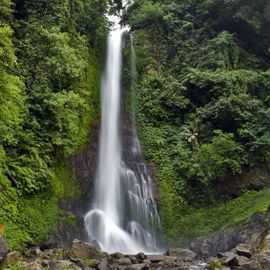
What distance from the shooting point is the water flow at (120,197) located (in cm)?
1612

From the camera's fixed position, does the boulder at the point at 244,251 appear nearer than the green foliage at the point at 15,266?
No

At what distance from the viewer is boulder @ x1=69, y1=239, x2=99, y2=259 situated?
1200 cm

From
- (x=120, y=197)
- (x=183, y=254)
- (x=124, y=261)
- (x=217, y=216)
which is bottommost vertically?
(x=124, y=261)

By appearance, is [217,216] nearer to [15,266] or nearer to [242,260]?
[242,260]

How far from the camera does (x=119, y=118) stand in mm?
22484

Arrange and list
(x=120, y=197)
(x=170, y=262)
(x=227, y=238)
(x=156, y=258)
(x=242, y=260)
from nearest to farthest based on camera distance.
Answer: (x=242, y=260) → (x=170, y=262) → (x=156, y=258) → (x=227, y=238) → (x=120, y=197)

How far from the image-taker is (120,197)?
712 inches

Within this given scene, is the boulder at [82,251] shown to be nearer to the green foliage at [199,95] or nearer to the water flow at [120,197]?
the water flow at [120,197]

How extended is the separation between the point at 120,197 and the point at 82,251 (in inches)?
235

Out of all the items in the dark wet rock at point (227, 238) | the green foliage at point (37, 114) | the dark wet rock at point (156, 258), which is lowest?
the dark wet rock at point (156, 258)

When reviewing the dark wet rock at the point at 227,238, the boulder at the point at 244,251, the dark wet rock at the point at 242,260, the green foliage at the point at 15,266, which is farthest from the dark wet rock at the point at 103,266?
the dark wet rock at the point at 227,238

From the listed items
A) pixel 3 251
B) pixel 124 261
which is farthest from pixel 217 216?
pixel 3 251

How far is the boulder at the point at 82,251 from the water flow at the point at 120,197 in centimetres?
290

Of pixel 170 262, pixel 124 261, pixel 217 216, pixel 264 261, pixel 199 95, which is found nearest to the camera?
pixel 264 261
